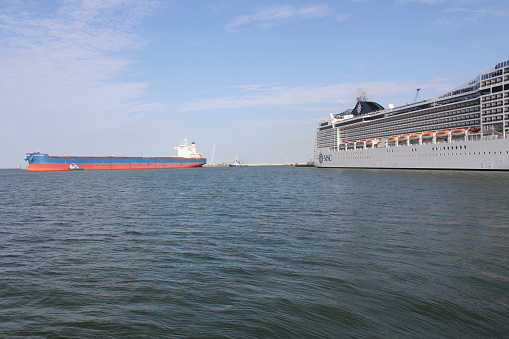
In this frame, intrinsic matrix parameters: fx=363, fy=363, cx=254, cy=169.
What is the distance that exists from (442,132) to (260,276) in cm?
6748

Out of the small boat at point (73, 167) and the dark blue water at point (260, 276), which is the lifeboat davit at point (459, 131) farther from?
the small boat at point (73, 167)

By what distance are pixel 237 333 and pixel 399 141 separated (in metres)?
78.9

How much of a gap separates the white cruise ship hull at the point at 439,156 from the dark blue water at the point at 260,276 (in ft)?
139

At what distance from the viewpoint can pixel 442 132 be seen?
6719 cm

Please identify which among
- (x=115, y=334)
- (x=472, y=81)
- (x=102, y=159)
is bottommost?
(x=115, y=334)

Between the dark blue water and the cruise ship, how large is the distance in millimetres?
44836

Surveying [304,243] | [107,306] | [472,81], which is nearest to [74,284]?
[107,306]

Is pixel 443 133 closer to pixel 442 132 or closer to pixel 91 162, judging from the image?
pixel 442 132

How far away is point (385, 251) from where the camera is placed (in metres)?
12.4

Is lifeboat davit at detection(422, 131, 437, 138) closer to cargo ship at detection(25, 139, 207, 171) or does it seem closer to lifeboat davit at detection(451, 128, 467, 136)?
lifeboat davit at detection(451, 128, 467, 136)

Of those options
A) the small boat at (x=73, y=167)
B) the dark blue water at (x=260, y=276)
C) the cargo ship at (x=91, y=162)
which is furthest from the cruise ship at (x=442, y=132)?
the small boat at (x=73, y=167)

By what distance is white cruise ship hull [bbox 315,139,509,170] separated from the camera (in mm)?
55312

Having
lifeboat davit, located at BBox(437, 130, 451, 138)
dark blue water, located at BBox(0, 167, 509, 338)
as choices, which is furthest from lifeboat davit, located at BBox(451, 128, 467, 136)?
dark blue water, located at BBox(0, 167, 509, 338)

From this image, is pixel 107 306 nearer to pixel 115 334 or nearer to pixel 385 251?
pixel 115 334
